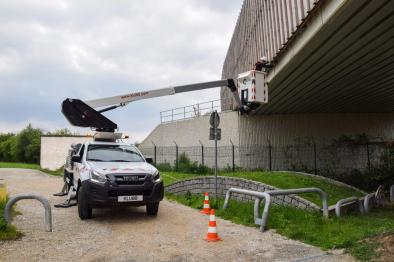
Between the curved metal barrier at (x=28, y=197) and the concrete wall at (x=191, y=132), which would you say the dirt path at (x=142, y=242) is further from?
the concrete wall at (x=191, y=132)

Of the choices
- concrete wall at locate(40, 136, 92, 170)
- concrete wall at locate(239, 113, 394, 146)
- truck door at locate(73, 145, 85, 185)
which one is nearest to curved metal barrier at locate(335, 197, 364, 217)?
truck door at locate(73, 145, 85, 185)

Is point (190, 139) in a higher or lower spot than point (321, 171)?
higher

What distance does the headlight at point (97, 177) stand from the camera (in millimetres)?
9538

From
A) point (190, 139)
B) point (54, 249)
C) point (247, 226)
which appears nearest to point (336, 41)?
point (247, 226)

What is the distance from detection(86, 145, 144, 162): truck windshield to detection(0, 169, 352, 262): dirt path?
1442 millimetres

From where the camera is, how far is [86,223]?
31.5ft

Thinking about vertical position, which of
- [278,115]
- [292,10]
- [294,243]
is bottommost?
[294,243]

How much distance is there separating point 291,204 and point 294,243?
359cm

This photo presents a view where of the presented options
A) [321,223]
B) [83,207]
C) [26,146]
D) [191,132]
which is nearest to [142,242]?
[83,207]

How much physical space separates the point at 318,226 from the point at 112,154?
5.46 m

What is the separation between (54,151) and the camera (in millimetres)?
34062

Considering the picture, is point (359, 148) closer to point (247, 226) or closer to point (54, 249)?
point (247, 226)

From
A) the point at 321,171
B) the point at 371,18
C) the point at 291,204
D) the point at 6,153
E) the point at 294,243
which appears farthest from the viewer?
the point at 6,153

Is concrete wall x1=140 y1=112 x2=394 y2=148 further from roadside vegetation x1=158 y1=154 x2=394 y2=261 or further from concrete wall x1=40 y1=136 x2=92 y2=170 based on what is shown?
concrete wall x1=40 y1=136 x2=92 y2=170
